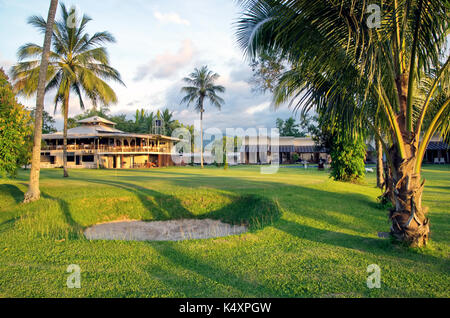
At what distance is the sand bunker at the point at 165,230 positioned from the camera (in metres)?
9.40

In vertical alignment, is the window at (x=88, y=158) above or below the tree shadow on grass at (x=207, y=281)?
above

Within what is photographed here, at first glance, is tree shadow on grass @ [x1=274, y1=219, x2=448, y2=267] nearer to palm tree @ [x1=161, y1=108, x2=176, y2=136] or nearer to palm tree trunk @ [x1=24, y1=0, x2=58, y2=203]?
palm tree trunk @ [x1=24, y1=0, x2=58, y2=203]

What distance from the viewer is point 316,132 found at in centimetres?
2059

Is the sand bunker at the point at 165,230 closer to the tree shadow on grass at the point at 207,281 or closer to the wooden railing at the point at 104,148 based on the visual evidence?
the tree shadow on grass at the point at 207,281

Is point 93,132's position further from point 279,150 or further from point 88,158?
point 279,150

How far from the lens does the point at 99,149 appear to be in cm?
3675

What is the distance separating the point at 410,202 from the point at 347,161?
12.3 m

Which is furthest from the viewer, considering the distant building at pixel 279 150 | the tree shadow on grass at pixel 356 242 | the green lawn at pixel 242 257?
the distant building at pixel 279 150

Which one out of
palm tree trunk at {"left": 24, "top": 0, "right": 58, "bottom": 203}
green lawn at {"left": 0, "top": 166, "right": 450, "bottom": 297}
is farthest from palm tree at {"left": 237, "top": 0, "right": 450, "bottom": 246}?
palm tree trunk at {"left": 24, "top": 0, "right": 58, "bottom": 203}

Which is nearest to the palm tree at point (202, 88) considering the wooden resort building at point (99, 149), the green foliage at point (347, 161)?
the wooden resort building at point (99, 149)

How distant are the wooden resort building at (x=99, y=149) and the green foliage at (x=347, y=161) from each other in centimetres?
2714

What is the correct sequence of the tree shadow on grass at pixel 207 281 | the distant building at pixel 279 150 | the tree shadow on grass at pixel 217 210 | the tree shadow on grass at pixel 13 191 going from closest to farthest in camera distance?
the tree shadow on grass at pixel 207 281 < the tree shadow on grass at pixel 217 210 < the tree shadow on grass at pixel 13 191 < the distant building at pixel 279 150

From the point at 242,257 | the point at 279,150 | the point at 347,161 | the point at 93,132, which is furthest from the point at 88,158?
the point at 242,257
